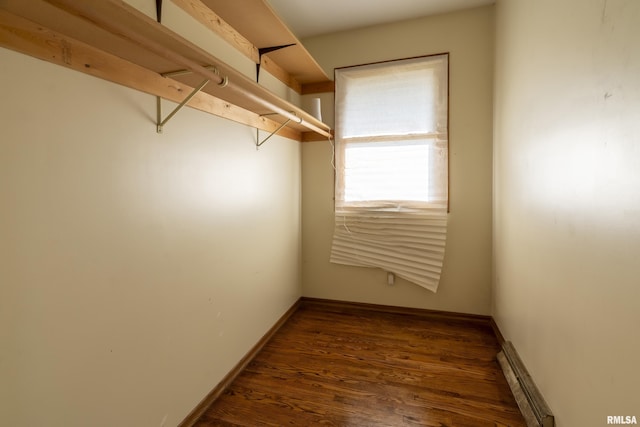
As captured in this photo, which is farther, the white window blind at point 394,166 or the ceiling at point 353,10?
the white window blind at point 394,166

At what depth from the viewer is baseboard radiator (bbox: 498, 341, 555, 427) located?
138 cm

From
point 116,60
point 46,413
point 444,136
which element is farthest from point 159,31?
point 444,136

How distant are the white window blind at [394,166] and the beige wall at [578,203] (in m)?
0.74

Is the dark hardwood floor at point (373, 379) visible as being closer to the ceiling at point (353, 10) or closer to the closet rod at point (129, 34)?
the closet rod at point (129, 34)

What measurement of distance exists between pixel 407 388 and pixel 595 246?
1.28 metres

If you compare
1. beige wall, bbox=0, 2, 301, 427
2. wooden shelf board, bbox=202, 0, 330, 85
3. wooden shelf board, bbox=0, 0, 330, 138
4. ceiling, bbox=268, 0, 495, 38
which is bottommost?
beige wall, bbox=0, 2, 301, 427

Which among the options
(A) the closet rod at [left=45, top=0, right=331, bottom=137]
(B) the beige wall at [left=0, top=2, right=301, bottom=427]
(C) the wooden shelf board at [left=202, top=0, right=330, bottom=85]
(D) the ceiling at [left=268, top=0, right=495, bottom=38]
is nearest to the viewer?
(A) the closet rod at [left=45, top=0, right=331, bottom=137]

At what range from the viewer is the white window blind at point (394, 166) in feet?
8.64

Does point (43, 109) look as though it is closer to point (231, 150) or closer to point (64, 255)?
point (64, 255)

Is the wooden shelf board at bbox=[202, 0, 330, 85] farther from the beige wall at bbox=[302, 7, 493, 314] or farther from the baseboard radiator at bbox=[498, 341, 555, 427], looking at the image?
the baseboard radiator at bbox=[498, 341, 555, 427]

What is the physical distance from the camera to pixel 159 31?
0.93m

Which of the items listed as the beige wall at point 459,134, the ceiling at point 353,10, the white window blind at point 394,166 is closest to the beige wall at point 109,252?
the white window blind at point 394,166

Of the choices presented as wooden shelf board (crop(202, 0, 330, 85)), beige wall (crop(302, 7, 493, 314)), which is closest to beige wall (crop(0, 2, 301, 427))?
wooden shelf board (crop(202, 0, 330, 85))

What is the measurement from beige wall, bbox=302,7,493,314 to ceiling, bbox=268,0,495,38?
0.09 m
